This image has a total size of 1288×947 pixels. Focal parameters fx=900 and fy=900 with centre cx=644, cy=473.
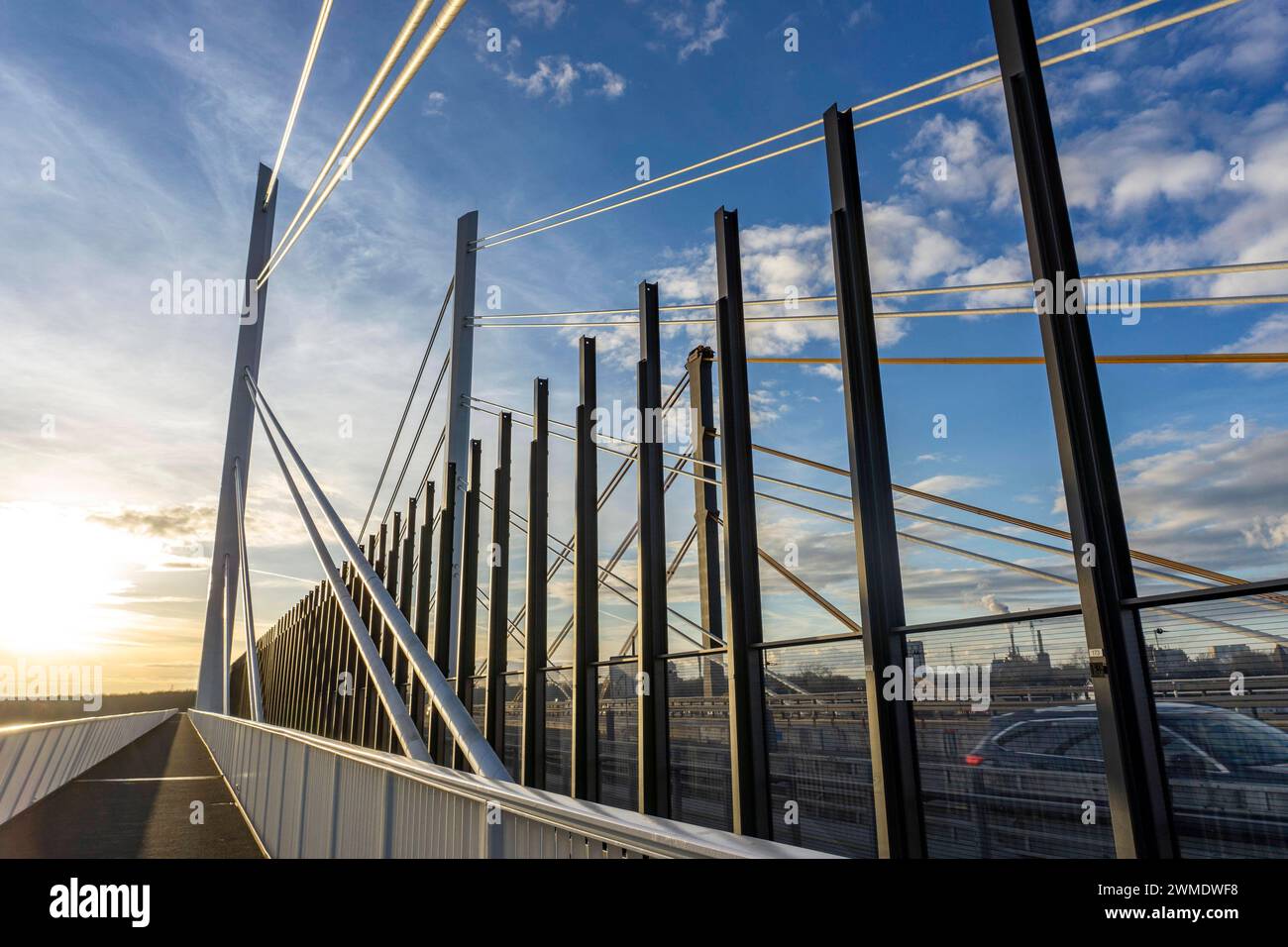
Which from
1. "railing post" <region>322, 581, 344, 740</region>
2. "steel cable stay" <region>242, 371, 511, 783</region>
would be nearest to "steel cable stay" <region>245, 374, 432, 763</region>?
"steel cable stay" <region>242, 371, 511, 783</region>

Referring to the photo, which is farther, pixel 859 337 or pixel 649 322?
pixel 649 322

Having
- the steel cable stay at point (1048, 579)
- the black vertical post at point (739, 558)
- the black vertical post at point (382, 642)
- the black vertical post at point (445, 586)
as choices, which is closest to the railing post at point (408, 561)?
the black vertical post at point (382, 642)

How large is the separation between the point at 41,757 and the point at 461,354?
11.0m

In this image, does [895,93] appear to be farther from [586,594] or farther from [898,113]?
[586,594]

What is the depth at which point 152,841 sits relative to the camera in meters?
9.95

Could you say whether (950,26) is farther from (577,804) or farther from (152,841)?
(152,841)

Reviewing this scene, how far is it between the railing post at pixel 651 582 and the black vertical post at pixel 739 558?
53.2 inches

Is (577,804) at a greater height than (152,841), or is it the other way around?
(577,804)

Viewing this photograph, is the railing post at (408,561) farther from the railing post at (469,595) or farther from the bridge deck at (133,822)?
the railing post at (469,595)

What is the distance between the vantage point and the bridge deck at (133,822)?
370 inches
